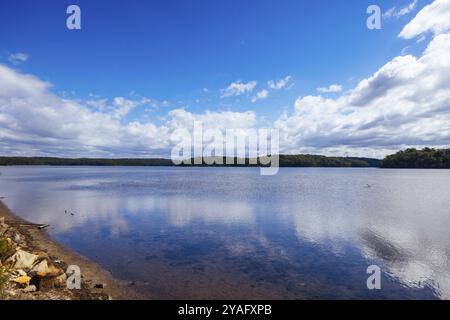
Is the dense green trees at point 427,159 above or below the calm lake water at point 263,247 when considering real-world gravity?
above

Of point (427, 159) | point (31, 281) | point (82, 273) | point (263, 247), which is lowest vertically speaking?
point (263, 247)

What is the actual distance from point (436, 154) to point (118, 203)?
214 meters

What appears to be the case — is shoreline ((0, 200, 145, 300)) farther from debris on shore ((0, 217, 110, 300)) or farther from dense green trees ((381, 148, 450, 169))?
dense green trees ((381, 148, 450, 169))

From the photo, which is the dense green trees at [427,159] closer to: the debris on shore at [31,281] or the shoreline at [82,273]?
the shoreline at [82,273]

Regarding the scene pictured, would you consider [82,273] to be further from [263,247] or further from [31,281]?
[263,247]

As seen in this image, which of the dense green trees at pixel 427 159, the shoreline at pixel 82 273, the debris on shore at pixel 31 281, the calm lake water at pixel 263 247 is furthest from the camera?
the dense green trees at pixel 427 159

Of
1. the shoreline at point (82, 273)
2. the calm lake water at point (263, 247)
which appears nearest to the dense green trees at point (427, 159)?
the calm lake water at point (263, 247)

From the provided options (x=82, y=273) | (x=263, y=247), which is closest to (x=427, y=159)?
(x=263, y=247)

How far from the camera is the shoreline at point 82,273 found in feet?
40.0

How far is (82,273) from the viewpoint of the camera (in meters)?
14.9
